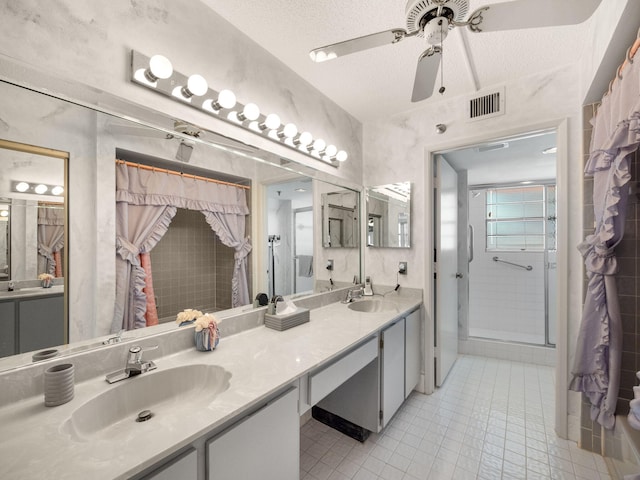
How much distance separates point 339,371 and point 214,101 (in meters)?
1.44

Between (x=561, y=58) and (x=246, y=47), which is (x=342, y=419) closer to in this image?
(x=246, y=47)

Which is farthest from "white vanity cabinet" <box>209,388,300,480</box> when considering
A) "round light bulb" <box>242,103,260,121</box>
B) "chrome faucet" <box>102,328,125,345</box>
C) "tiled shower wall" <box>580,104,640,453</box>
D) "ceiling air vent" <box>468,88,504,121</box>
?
"ceiling air vent" <box>468,88,504,121</box>

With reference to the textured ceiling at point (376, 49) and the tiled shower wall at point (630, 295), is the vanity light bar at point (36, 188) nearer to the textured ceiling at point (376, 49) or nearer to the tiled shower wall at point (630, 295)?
the textured ceiling at point (376, 49)

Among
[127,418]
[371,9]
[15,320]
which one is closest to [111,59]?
[15,320]

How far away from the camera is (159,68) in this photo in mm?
1119

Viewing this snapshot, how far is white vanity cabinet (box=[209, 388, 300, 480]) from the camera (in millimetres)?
805

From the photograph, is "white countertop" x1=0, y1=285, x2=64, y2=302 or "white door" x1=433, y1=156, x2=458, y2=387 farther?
"white door" x1=433, y1=156, x2=458, y2=387

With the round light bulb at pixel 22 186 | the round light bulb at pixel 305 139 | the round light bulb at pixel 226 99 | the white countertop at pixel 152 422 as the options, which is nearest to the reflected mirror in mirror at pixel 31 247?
the round light bulb at pixel 22 186

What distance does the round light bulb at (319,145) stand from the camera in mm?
2004

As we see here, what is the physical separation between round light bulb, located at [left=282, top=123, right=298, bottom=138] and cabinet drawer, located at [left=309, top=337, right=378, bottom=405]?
4.33 feet

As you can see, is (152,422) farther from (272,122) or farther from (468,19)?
(468,19)

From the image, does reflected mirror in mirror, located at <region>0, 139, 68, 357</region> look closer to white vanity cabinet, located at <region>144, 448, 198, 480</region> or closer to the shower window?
white vanity cabinet, located at <region>144, 448, 198, 480</region>

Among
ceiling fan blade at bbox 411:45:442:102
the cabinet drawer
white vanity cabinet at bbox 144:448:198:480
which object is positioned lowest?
the cabinet drawer

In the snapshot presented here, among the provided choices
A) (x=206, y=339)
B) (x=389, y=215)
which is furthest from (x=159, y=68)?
(x=389, y=215)
